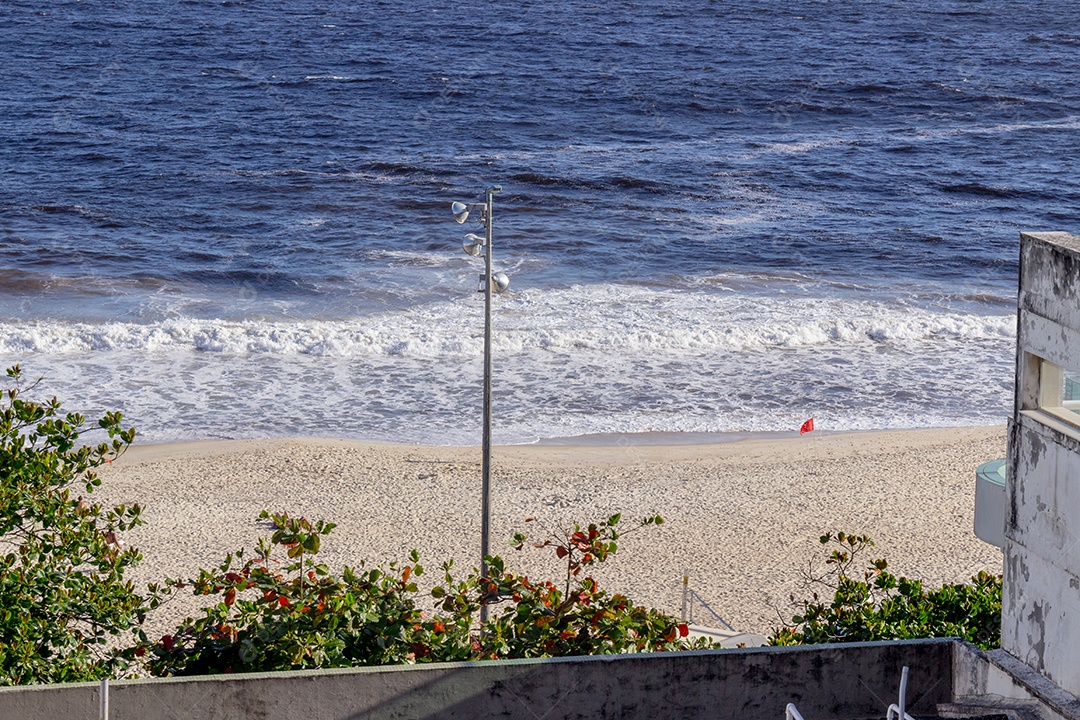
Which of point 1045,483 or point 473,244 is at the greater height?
point 473,244

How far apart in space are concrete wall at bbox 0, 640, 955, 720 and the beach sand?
7256mm

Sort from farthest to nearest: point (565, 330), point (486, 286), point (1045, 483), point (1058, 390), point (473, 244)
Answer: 1. point (565, 330)
2. point (486, 286)
3. point (473, 244)
4. point (1058, 390)
5. point (1045, 483)

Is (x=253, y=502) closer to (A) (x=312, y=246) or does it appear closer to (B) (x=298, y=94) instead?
(A) (x=312, y=246)

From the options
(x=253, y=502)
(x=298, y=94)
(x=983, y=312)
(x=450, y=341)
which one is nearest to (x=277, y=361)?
(x=450, y=341)

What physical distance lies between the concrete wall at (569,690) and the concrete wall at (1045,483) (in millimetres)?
1607

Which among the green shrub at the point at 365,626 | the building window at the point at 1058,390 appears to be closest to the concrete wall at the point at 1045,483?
the building window at the point at 1058,390

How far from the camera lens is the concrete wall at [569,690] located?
8500 millimetres

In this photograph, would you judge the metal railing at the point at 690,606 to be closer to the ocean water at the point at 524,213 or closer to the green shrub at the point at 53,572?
the green shrub at the point at 53,572

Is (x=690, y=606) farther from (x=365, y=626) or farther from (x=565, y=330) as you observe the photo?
(x=565, y=330)

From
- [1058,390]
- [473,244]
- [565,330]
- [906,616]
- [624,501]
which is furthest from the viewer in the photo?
[565,330]

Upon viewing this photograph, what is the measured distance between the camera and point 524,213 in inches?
1751

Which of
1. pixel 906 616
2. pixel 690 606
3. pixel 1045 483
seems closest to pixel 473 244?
pixel 690 606

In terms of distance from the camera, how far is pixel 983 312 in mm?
34562

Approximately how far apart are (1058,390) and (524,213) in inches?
1484
